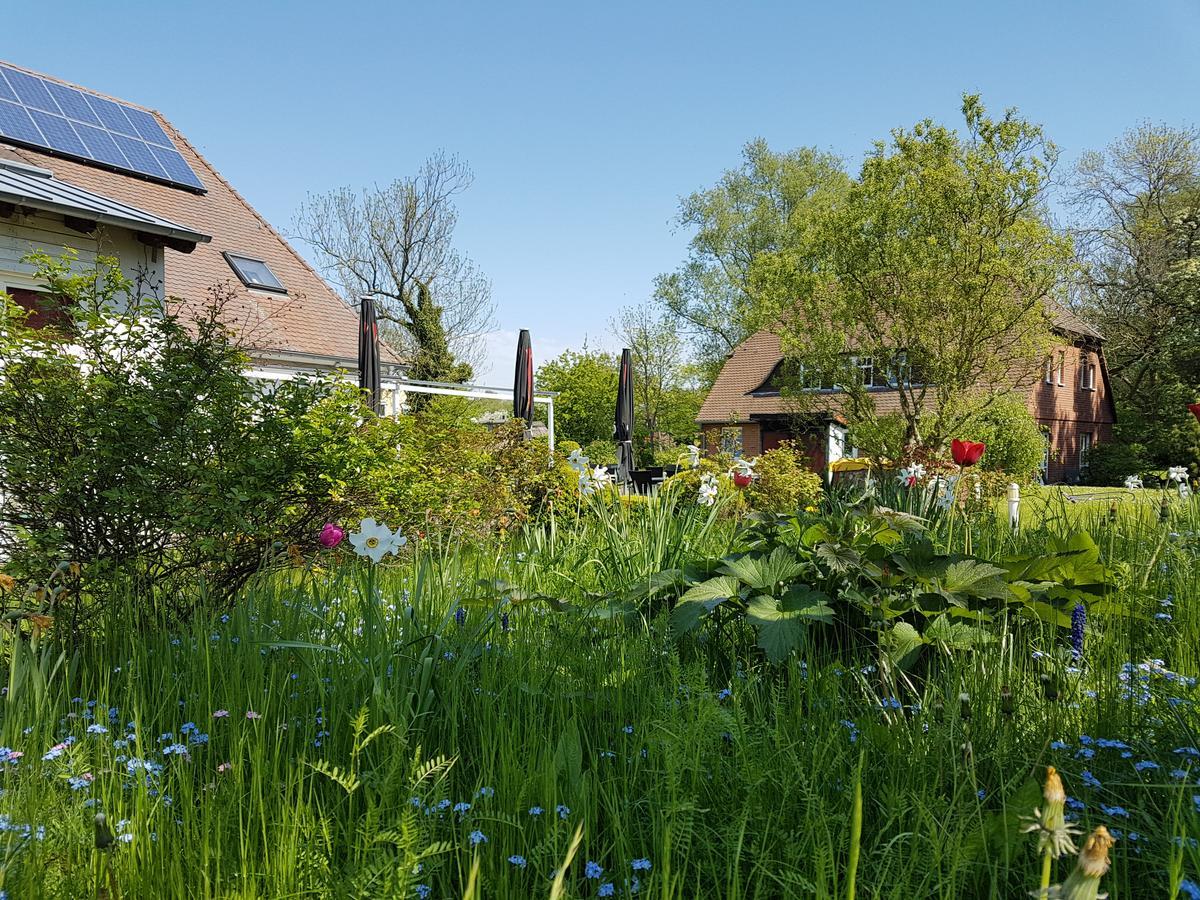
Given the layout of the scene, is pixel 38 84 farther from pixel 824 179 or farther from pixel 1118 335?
pixel 1118 335

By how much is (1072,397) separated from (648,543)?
33.3 metres

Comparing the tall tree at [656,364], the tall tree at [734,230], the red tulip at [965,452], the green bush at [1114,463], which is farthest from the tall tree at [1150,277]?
the red tulip at [965,452]

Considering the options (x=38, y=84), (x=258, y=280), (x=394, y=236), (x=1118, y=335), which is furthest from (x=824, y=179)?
(x=38, y=84)

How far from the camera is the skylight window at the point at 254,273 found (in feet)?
49.2

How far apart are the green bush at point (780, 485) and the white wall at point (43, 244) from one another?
6192 mm

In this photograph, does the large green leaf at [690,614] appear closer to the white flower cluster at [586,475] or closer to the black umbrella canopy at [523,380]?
the white flower cluster at [586,475]

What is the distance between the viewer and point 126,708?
2.21 metres

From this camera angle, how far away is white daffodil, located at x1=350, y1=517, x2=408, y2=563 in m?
2.54

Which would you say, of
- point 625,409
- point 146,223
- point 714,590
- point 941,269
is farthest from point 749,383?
point 714,590

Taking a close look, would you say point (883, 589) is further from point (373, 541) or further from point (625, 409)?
point (625, 409)

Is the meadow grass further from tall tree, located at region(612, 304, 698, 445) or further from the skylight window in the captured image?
tall tree, located at region(612, 304, 698, 445)

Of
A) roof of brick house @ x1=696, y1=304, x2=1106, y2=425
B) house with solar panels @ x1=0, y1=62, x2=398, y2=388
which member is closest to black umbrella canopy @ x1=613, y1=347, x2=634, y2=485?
house with solar panels @ x1=0, y1=62, x2=398, y2=388

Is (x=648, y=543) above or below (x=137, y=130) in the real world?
below

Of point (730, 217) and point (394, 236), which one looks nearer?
point (394, 236)
